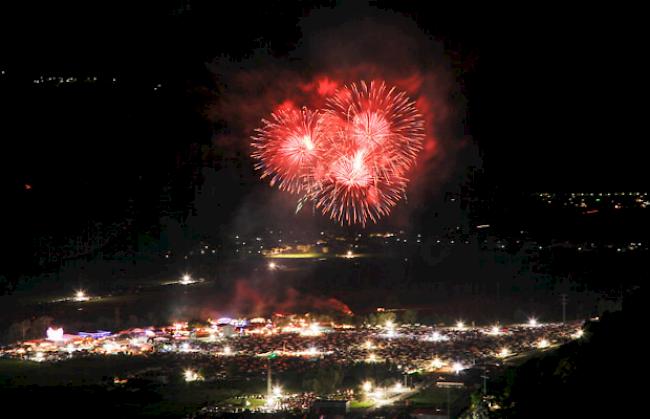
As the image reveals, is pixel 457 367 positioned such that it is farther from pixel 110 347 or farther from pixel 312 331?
pixel 110 347

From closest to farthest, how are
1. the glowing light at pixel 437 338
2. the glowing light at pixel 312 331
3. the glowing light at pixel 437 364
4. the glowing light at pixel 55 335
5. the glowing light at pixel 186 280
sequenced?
the glowing light at pixel 437 364 < the glowing light at pixel 437 338 < the glowing light at pixel 55 335 < the glowing light at pixel 312 331 < the glowing light at pixel 186 280

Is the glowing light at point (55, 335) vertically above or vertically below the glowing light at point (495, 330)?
below

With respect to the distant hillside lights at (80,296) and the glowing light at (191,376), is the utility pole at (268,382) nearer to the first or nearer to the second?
the glowing light at (191,376)

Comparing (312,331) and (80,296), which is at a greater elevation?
(80,296)

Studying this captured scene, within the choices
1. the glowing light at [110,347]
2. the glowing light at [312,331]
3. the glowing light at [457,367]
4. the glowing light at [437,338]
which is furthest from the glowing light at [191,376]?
the glowing light at [437,338]

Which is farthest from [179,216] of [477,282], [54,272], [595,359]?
[595,359]

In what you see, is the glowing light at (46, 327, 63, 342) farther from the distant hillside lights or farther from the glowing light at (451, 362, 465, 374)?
the glowing light at (451, 362, 465, 374)

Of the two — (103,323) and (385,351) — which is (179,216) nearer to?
(103,323)

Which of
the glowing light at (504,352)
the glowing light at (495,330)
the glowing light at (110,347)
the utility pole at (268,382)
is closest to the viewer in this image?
the utility pole at (268,382)

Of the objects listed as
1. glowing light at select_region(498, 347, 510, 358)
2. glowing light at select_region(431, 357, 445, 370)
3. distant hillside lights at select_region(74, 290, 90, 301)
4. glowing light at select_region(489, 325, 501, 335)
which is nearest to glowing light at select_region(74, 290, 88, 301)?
distant hillside lights at select_region(74, 290, 90, 301)

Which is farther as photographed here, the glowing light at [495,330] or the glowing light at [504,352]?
the glowing light at [495,330]

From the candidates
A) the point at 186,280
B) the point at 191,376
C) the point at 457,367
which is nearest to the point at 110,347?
the point at 191,376
